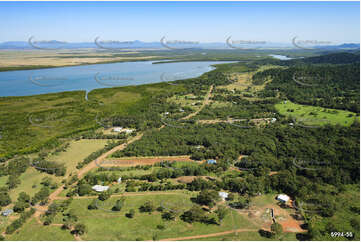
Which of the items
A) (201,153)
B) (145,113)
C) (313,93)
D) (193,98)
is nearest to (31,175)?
(201,153)

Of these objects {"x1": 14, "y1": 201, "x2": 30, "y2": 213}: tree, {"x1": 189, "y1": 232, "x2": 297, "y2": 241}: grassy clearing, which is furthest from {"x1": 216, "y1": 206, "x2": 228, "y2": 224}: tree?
{"x1": 14, "y1": 201, "x2": 30, "y2": 213}: tree

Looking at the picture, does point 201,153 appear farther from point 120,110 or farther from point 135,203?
point 120,110

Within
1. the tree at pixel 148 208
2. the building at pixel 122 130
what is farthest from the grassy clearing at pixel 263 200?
the building at pixel 122 130

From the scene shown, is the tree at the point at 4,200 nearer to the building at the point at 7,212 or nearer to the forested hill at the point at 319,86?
the building at the point at 7,212

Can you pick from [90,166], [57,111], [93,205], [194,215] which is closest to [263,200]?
[194,215]

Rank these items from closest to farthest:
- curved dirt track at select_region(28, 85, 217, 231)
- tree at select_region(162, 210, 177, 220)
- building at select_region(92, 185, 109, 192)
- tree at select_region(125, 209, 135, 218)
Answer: tree at select_region(162, 210, 177, 220) < tree at select_region(125, 209, 135, 218) < curved dirt track at select_region(28, 85, 217, 231) < building at select_region(92, 185, 109, 192)

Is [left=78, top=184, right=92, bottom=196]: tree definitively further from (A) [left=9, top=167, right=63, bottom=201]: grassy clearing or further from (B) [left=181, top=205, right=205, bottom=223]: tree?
(B) [left=181, top=205, right=205, bottom=223]: tree
